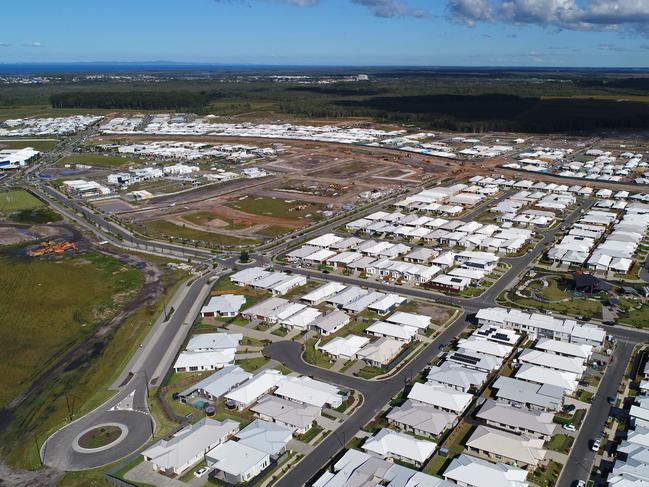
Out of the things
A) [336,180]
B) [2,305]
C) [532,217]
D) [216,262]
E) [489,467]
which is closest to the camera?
[489,467]

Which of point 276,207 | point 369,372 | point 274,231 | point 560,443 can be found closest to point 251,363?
point 369,372

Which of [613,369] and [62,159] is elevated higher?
[62,159]

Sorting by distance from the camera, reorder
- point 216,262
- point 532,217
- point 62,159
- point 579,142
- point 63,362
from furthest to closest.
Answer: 1. point 579,142
2. point 62,159
3. point 532,217
4. point 216,262
5. point 63,362

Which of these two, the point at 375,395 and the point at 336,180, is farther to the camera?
the point at 336,180

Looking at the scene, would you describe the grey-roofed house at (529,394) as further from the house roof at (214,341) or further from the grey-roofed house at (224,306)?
the grey-roofed house at (224,306)

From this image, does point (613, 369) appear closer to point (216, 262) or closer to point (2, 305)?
point (216, 262)

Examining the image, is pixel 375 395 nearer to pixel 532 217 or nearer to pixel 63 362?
pixel 63 362

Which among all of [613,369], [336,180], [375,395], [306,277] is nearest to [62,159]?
[336,180]

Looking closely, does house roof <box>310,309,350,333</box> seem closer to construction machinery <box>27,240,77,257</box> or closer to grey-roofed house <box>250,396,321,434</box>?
grey-roofed house <box>250,396,321,434</box>
